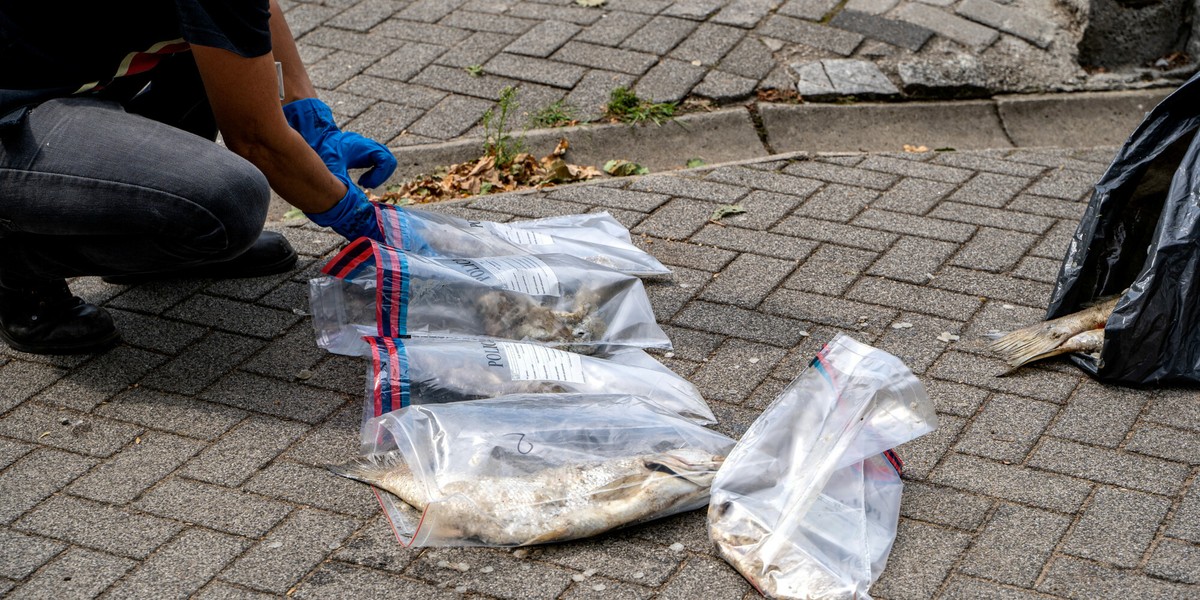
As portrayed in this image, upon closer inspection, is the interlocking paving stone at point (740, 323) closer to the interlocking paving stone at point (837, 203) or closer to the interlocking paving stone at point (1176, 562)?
the interlocking paving stone at point (837, 203)

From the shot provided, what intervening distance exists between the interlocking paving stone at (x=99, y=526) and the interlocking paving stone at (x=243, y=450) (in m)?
0.17

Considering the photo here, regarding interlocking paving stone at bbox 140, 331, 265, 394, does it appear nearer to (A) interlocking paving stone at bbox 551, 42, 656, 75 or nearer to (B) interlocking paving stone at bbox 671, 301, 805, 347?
→ (B) interlocking paving stone at bbox 671, 301, 805, 347

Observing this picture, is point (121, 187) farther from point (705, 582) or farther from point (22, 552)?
point (705, 582)

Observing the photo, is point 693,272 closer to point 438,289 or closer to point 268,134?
point 438,289

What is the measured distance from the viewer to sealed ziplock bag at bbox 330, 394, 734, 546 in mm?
A: 2195

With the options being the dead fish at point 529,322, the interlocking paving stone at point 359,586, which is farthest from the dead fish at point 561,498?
the dead fish at point 529,322

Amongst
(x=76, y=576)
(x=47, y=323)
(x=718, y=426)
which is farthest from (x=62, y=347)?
(x=718, y=426)

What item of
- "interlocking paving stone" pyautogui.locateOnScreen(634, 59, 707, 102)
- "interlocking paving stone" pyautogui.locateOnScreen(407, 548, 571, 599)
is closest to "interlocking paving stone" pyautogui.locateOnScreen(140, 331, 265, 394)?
"interlocking paving stone" pyautogui.locateOnScreen(407, 548, 571, 599)

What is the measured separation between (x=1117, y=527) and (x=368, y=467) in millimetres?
1545

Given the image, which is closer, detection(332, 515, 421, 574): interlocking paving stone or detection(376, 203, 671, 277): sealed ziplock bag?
detection(332, 515, 421, 574): interlocking paving stone

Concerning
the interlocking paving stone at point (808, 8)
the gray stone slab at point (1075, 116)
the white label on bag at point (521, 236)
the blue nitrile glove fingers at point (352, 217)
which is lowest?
the gray stone slab at point (1075, 116)

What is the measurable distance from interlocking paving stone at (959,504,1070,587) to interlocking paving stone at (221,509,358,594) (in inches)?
48.4

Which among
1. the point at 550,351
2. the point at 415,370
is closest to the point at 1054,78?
the point at 550,351

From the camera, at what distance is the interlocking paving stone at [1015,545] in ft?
7.00
